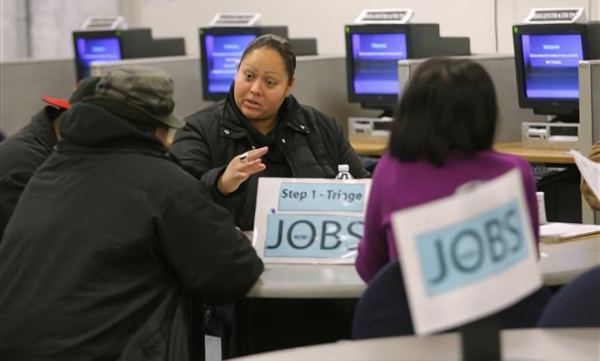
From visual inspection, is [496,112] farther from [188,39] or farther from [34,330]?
[188,39]

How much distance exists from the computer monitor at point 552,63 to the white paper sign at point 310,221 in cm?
289

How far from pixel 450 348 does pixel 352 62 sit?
460 cm

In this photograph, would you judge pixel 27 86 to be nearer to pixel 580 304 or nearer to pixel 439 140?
pixel 439 140

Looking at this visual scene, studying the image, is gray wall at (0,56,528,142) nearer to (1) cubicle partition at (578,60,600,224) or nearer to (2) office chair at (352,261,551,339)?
(1) cubicle partition at (578,60,600,224)

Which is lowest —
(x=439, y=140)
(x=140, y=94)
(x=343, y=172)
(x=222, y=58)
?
(x=343, y=172)

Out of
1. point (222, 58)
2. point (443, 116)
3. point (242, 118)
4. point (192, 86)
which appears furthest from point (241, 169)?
point (192, 86)

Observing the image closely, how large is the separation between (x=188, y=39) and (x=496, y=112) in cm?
656

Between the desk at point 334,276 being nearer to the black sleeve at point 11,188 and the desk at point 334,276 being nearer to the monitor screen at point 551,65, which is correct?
the black sleeve at point 11,188

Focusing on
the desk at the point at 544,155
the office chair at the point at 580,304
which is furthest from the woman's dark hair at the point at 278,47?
the desk at the point at 544,155

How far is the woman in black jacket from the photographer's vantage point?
3455 mm

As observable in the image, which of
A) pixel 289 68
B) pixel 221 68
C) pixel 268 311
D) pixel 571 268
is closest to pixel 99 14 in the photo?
pixel 221 68

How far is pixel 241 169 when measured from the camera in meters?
3.12

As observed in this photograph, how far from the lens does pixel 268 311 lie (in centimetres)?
312

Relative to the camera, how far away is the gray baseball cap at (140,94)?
2.64m
